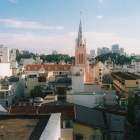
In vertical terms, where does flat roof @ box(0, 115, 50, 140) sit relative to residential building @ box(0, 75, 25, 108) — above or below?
above

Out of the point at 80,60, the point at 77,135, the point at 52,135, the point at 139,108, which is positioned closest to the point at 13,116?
the point at 52,135

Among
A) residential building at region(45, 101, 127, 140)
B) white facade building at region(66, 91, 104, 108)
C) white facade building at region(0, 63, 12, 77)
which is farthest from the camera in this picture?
white facade building at region(0, 63, 12, 77)

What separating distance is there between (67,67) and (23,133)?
7001cm

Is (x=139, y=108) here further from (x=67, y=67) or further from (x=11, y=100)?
(x=67, y=67)

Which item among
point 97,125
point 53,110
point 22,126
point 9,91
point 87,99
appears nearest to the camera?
point 22,126

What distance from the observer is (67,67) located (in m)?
75.8

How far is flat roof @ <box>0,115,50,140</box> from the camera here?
18.3 ft

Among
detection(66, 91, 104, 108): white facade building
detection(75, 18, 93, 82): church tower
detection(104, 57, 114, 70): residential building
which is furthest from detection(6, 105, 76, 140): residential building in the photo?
detection(104, 57, 114, 70): residential building

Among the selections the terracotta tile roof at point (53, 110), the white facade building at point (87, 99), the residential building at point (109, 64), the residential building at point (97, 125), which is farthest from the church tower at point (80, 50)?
the terracotta tile roof at point (53, 110)

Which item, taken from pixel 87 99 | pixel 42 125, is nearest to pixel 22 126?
pixel 42 125

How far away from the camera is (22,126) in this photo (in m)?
6.38

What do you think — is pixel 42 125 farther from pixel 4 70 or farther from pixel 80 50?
pixel 80 50

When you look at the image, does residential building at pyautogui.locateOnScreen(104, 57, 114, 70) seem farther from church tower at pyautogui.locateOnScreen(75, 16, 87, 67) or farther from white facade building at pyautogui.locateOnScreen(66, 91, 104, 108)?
white facade building at pyautogui.locateOnScreen(66, 91, 104, 108)

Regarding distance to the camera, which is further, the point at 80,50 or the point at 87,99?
the point at 80,50
